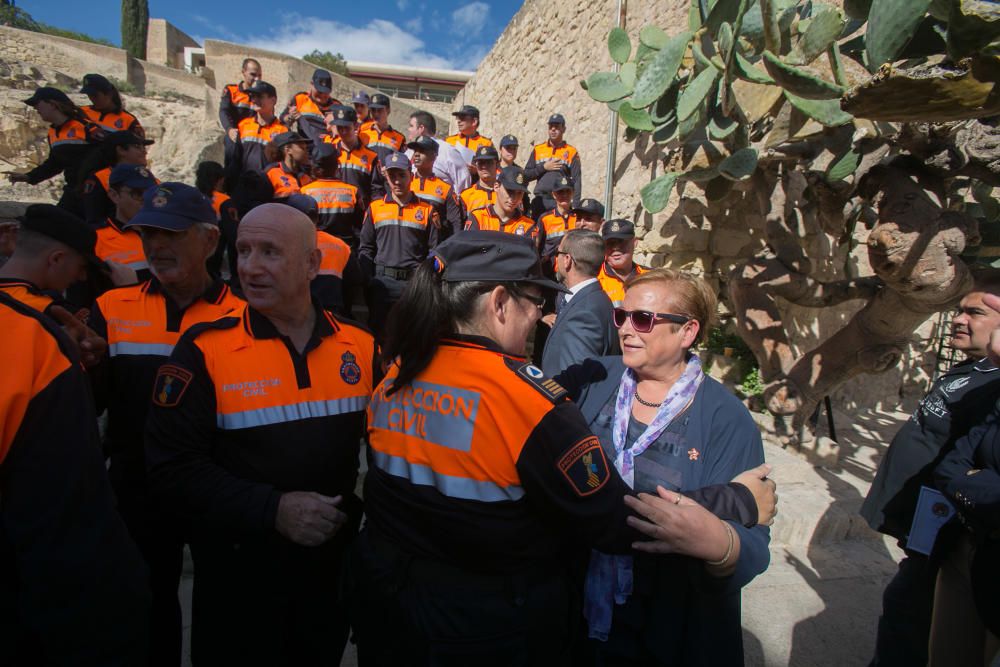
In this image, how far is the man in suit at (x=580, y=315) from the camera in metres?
2.30

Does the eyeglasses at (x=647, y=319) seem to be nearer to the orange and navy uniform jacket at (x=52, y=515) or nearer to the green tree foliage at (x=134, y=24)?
the orange and navy uniform jacket at (x=52, y=515)

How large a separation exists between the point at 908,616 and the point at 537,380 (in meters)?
1.97

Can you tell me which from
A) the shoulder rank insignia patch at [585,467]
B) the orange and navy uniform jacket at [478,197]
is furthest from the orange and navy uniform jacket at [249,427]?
the orange and navy uniform jacket at [478,197]

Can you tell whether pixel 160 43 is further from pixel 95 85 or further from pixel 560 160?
pixel 560 160

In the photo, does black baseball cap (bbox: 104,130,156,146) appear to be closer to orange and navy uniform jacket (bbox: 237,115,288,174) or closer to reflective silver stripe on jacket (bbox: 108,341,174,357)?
orange and navy uniform jacket (bbox: 237,115,288,174)

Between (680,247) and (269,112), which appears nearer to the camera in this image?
(680,247)

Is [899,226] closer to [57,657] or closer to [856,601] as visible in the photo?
[856,601]

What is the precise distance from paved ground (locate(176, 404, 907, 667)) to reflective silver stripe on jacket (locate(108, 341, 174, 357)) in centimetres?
149

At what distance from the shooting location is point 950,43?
1999mm

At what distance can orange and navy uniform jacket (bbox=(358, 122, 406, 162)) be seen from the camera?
23.5 feet

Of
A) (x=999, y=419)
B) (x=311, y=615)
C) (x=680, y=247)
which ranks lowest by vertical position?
(x=311, y=615)

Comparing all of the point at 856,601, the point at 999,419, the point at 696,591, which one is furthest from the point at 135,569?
the point at 856,601

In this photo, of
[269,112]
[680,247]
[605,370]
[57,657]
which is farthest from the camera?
[269,112]

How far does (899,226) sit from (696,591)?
9.46 feet
